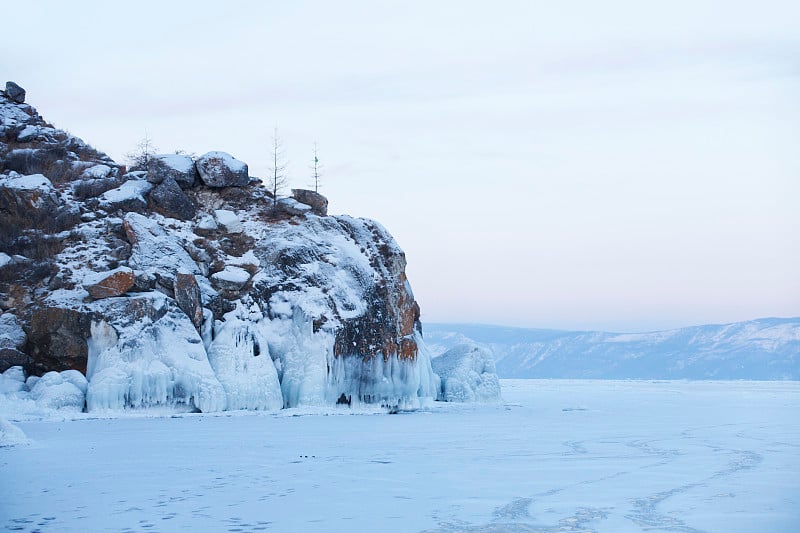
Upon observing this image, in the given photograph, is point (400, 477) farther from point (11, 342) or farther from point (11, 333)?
point (11, 333)

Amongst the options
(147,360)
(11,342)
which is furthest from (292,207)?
(11,342)

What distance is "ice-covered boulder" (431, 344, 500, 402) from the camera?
124 feet

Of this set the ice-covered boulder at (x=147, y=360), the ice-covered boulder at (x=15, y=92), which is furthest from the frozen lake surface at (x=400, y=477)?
the ice-covered boulder at (x=15, y=92)

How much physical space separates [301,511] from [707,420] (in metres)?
18.7

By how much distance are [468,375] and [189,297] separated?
13772 millimetres

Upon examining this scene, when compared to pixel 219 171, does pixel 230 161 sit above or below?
above

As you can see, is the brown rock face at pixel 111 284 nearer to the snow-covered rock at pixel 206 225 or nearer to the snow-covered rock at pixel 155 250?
the snow-covered rock at pixel 155 250

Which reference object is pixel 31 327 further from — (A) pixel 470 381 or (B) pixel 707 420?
(B) pixel 707 420

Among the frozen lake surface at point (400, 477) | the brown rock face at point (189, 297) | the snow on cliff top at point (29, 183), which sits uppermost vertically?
the snow on cliff top at point (29, 183)

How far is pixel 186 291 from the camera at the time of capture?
29.8 m

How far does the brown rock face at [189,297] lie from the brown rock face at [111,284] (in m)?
1.58

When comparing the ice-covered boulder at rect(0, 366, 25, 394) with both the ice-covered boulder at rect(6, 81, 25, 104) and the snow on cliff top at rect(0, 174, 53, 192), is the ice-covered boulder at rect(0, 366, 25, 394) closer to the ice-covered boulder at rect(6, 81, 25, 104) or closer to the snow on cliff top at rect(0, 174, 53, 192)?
the snow on cliff top at rect(0, 174, 53, 192)

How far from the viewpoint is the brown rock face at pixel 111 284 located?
28.2 meters

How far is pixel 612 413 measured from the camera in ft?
96.5
